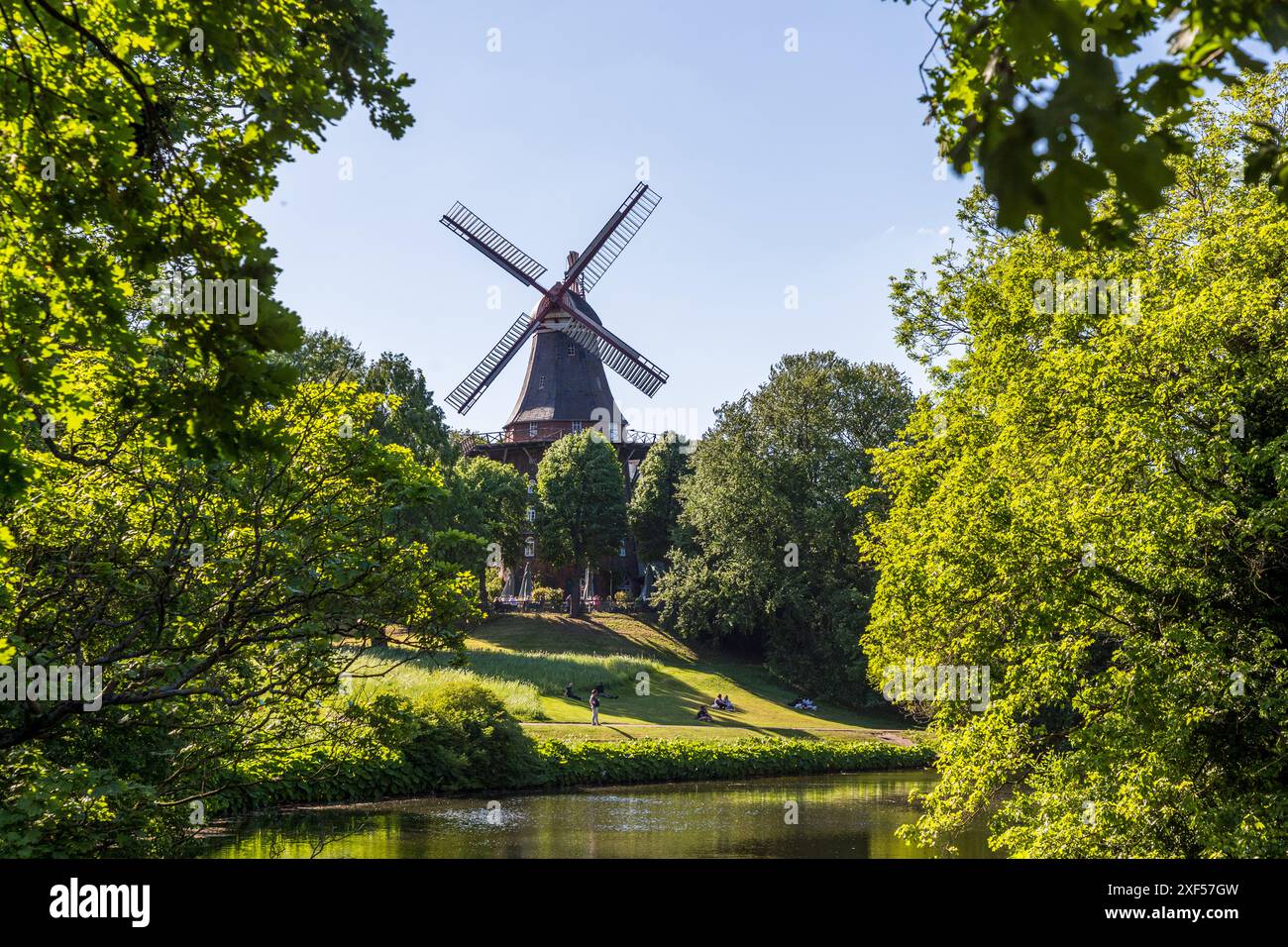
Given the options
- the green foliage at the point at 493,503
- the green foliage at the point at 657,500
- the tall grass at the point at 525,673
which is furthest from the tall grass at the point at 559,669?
the green foliage at the point at 657,500

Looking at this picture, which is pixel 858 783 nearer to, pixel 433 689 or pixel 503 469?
pixel 433 689

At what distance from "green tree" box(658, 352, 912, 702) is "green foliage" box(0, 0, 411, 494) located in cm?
4152

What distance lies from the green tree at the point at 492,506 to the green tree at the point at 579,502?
140 centimetres

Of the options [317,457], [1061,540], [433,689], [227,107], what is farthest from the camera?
[433,689]

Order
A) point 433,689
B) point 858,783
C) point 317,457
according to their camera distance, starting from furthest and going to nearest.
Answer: point 858,783 → point 433,689 → point 317,457

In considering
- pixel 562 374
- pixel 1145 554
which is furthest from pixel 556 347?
pixel 1145 554

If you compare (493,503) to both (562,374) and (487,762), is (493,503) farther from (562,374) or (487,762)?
(487,762)

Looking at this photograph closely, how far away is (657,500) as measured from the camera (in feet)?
187

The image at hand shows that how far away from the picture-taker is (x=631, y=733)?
32125 millimetres

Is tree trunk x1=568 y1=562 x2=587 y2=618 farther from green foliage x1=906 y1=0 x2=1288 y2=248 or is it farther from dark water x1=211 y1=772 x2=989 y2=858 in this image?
green foliage x1=906 y1=0 x2=1288 y2=248

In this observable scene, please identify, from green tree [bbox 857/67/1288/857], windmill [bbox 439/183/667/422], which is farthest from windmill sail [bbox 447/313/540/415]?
green tree [bbox 857/67/1288/857]

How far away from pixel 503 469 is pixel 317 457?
144 ft
